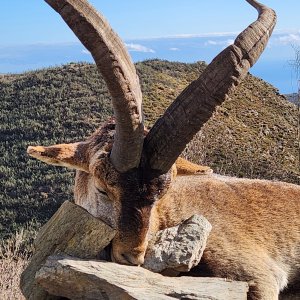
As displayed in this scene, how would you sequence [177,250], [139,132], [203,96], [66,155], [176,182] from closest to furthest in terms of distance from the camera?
[203,96], [139,132], [177,250], [66,155], [176,182]

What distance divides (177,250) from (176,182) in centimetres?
127

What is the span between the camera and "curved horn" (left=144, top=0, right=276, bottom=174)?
6.24 meters

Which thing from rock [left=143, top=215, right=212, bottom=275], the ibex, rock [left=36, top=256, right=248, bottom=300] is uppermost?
the ibex

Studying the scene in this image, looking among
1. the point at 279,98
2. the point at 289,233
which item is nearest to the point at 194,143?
the point at 289,233

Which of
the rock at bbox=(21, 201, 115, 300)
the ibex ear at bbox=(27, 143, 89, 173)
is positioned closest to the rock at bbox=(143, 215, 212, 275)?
the rock at bbox=(21, 201, 115, 300)

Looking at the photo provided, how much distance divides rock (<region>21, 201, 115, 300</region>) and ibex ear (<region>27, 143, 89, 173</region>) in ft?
1.58

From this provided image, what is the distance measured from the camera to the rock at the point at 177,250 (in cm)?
686

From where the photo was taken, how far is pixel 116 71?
6.09 m

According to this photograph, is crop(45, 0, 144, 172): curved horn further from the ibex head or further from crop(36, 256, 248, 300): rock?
crop(36, 256, 248, 300): rock

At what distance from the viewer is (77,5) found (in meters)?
5.73

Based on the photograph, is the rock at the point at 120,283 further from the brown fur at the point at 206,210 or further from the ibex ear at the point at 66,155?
the ibex ear at the point at 66,155

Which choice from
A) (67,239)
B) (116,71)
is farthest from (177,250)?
(116,71)

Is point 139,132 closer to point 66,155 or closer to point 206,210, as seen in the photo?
point 66,155

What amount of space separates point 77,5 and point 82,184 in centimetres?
247
